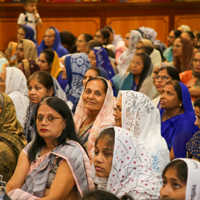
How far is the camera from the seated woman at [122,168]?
2.02 metres

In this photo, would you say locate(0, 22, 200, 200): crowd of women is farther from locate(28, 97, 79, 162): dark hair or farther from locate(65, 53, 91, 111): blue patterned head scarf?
locate(65, 53, 91, 111): blue patterned head scarf

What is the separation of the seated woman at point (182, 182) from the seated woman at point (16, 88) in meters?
2.26

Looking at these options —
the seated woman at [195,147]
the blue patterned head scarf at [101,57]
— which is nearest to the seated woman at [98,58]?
the blue patterned head scarf at [101,57]

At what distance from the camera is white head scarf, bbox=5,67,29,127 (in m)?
3.73

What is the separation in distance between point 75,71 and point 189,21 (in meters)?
5.30

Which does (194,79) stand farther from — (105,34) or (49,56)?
(105,34)

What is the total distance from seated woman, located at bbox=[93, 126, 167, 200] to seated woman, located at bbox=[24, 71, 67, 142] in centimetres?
151

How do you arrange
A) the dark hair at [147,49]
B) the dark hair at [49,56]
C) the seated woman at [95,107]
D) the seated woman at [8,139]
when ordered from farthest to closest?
the dark hair at [147,49] → the dark hair at [49,56] → the seated woman at [95,107] → the seated woman at [8,139]

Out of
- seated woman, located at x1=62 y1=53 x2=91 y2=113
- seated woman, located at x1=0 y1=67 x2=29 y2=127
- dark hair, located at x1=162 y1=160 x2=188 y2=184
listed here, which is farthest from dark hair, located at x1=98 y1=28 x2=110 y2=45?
dark hair, located at x1=162 y1=160 x2=188 y2=184

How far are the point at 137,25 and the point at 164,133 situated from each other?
5905 mm

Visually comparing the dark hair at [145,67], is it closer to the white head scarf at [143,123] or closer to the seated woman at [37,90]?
the seated woman at [37,90]

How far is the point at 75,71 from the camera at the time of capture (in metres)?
4.66

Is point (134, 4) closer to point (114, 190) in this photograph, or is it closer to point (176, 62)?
point (176, 62)

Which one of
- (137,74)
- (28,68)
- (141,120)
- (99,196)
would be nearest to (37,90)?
(28,68)
